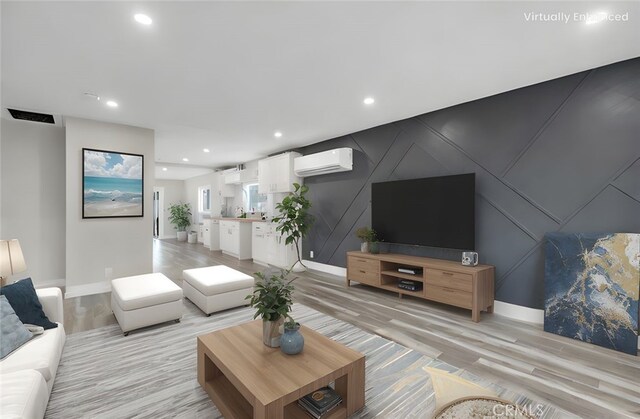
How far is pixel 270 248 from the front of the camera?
20.2 ft

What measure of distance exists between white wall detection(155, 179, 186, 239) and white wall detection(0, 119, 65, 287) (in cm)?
684

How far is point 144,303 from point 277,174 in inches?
148

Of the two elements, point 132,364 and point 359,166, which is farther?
point 359,166

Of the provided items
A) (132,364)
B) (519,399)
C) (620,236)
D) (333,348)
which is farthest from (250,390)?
(620,236)

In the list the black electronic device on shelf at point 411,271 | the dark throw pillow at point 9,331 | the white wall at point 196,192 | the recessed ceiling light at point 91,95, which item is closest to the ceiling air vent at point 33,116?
the recessed ceiling light at point 91,95

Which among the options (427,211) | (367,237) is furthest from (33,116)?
(427,211)

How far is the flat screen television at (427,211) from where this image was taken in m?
3.48

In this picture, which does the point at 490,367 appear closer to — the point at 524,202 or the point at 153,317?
the point at 524,202

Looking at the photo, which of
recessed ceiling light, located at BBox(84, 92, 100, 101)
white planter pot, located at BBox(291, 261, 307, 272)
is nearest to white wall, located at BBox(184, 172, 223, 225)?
white planter pot, located at BBox(291, 261, 307, 272)

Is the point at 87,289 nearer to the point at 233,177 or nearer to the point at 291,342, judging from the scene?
the point at 291,342

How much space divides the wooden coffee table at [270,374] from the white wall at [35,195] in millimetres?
4118

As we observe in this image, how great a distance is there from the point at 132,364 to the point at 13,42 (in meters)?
2.72

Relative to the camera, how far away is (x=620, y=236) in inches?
99.4

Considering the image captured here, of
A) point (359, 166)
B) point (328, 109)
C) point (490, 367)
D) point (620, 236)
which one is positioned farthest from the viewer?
point (359, 166)
